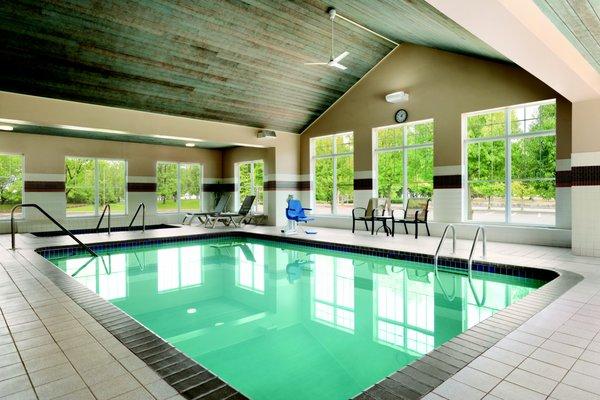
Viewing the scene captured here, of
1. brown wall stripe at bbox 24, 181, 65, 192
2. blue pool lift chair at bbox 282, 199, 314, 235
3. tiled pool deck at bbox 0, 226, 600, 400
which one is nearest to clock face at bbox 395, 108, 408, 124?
blue pool lift chair at bbox 282, 199, 314, 235

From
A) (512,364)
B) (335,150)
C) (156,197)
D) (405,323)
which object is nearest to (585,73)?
(405,323)

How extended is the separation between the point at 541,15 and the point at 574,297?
2.62 metres

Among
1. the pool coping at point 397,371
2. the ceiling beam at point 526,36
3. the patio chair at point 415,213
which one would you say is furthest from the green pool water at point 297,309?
the ceiling beam at point 526,36

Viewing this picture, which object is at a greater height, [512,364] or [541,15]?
[541,15]

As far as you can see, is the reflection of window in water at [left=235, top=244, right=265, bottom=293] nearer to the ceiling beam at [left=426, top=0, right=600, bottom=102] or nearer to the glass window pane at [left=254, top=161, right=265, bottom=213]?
the ceiling beam at [left=426, top=0, right=600, bottom=102]

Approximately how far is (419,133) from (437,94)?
→ 967 millimetres

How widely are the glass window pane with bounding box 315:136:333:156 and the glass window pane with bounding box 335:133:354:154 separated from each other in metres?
0.22

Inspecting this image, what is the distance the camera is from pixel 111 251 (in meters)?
7.41

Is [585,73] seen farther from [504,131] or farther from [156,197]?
[156,197]

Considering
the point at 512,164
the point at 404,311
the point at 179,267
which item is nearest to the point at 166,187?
the point at 179,267

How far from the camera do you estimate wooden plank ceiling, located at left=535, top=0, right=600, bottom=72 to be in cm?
294

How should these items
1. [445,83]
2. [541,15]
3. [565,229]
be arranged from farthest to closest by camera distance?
[445,83]
[565,229]
[541,15]

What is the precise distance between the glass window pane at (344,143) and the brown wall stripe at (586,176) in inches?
210

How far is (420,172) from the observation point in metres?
8.84
